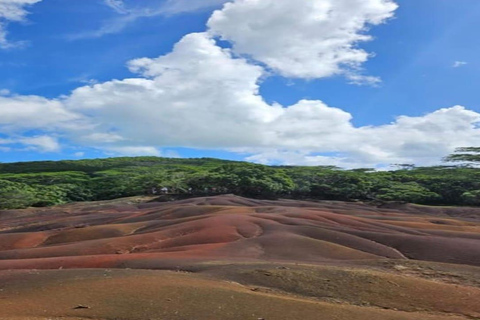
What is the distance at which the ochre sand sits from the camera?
412 inches

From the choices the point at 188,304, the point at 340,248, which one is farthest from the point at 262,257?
the point at 188,304

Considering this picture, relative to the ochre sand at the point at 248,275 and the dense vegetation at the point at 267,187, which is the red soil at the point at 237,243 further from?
the dense vegetation at the point at 267,187

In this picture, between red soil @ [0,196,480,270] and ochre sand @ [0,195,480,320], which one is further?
red soil @ [0,196,480,270]

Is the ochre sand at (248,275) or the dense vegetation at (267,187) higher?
the dense vegetation at (267,187)

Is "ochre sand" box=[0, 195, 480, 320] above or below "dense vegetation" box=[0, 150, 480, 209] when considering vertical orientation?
below

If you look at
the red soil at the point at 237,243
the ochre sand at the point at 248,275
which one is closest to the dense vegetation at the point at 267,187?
the red soil at the point at 237,243

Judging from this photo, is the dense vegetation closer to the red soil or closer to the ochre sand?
the red soil

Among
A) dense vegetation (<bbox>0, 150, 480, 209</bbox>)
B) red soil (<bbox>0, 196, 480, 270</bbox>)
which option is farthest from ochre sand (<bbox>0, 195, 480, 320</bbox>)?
dense vegetation (<bbox>0, 150, 480, 209</bbox>)

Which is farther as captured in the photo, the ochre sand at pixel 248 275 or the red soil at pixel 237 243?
the red soil at pixel 237 243

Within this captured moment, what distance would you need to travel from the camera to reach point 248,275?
13.8 metres

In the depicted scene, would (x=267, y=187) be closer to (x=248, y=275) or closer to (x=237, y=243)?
(x=237, y=243)

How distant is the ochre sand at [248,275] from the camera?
10.5 m

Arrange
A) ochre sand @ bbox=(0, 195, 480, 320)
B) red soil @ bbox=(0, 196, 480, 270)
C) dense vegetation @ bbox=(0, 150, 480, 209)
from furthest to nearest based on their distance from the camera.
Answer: dense vegetation @ bbox=(0, 150, 480, 209) < red soil @ bbox=(0, 196, 480, 270) < ochre sand @ bbox=(0, 195, 480, 320)

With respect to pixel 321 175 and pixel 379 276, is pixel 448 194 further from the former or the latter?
pixel 379 276
